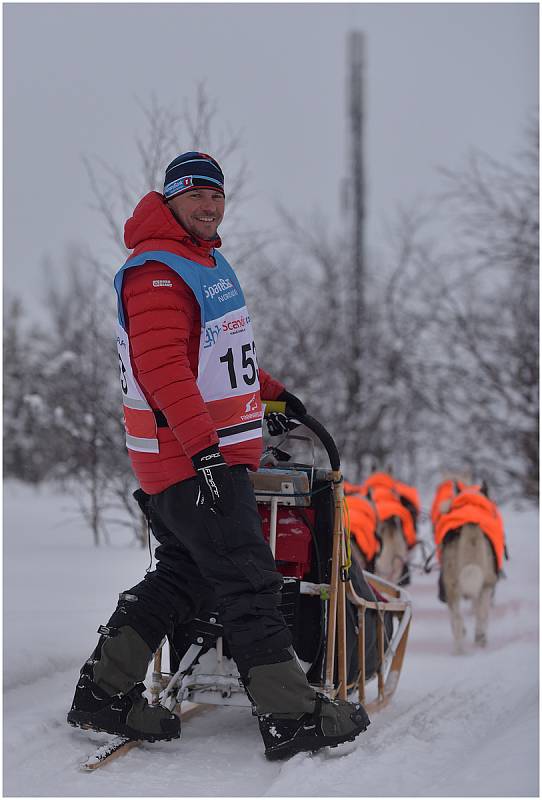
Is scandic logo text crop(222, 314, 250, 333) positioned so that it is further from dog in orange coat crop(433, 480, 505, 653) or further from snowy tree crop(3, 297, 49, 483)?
snowy tree crop(3, 297, 49, 483)

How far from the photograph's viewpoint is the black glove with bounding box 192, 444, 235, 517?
2.52 m

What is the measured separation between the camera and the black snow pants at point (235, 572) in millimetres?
2652

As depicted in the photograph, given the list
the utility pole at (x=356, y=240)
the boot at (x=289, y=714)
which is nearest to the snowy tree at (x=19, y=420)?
the utility pole at (x=356, y=240)

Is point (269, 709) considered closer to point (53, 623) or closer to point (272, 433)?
point (272, 433)

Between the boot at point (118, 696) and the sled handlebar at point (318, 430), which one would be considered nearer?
the boot at point (118, 696)

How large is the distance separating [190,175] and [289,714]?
5.79ft

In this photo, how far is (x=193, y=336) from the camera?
9.05 ft

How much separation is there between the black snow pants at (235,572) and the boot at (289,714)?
0.05m

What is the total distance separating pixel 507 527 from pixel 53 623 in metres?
6.74

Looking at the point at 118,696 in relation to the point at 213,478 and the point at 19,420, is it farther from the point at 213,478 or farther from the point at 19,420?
the point at 19,420

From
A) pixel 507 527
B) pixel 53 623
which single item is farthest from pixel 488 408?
pixel 53 623

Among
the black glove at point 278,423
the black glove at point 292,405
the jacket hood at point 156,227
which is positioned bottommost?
the black glove at point 278,423

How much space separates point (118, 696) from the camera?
278 centimetres

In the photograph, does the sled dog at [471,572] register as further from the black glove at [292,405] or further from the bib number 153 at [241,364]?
the bib number 153 at [241,364]
